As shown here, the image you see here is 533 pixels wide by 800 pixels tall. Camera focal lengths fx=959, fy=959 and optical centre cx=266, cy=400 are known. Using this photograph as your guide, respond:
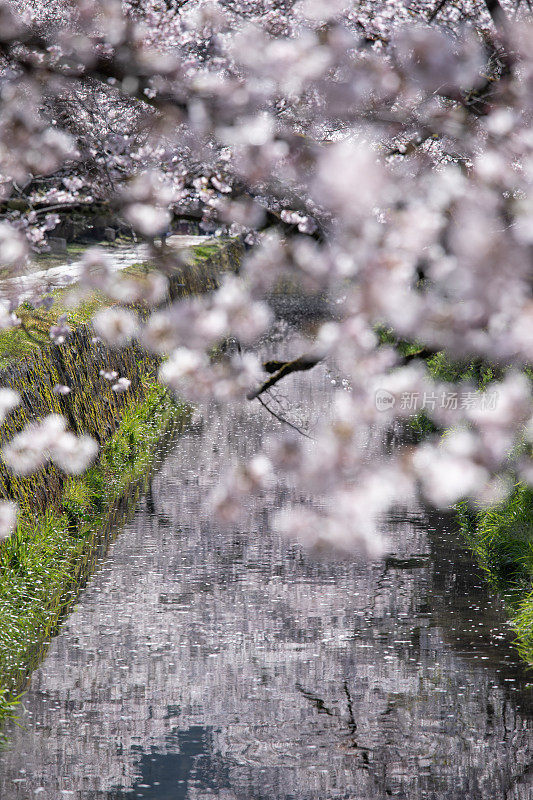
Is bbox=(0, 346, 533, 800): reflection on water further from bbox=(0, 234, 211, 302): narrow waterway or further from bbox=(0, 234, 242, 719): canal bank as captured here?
bbox=(0, 234, 211, 302): narrow waterway

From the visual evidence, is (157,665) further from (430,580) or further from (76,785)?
(430,580)

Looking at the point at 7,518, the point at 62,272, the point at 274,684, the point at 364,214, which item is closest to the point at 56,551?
the point at 7,518

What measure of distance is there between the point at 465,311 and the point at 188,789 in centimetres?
324

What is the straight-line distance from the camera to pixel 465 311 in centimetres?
478

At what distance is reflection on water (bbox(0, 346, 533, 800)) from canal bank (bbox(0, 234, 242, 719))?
0.26m

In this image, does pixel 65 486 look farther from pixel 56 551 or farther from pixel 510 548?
pixel 510 548

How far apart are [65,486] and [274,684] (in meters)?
4.71

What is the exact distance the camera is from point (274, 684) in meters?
7.14


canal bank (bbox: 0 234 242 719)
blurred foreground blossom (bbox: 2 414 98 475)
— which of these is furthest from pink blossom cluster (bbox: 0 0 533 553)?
canal bank (bbox: 0 234 242 719)

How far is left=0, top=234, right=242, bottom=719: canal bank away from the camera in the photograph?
8076 mm

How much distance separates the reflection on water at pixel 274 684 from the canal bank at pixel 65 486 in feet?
0.84

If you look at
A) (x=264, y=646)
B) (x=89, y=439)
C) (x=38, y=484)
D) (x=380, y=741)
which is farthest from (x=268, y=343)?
(x=380, y=741)

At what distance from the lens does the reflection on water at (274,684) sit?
5.84m

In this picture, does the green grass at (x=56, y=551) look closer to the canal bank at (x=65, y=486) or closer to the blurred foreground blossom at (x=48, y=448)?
the canal bank at (x=65, y=486)
